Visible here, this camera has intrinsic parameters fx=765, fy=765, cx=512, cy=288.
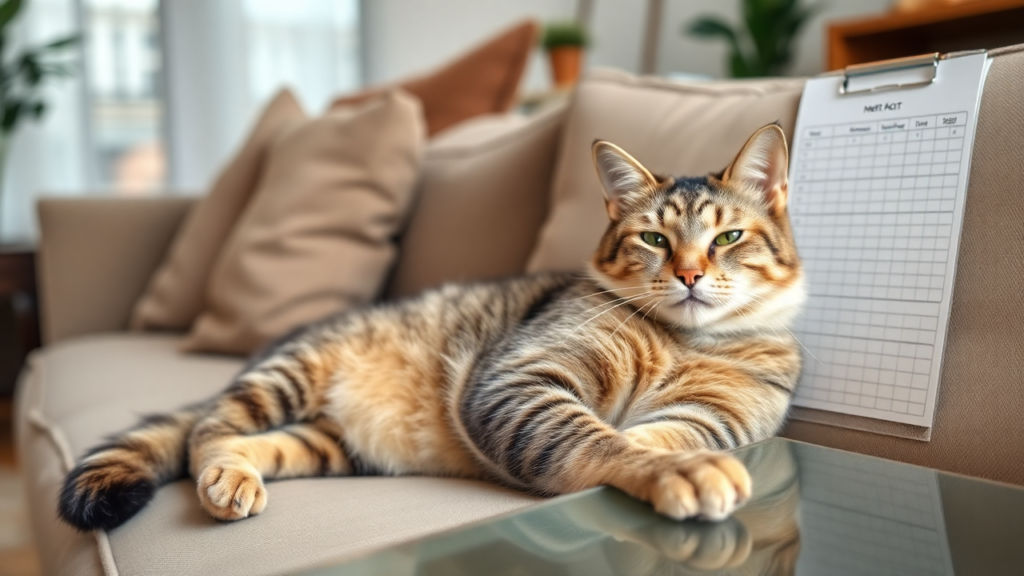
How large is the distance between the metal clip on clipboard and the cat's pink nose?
345mm

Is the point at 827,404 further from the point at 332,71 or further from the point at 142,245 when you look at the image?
the point at 332,71

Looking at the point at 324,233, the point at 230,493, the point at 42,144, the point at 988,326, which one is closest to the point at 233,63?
the point at 42,144

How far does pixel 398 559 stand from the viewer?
0.55 meters

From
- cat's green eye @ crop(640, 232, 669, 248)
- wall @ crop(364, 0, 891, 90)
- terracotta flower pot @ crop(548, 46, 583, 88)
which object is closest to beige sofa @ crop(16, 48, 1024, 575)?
cat's green eye @ crop(640, 232, 669, 248)

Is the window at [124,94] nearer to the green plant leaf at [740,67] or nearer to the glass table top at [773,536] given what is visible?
the green plant leaf at [740,67]

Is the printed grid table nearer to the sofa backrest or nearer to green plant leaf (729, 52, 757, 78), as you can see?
the sofa backrest

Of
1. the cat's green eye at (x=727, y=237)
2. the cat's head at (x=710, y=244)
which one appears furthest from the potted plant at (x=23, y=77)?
the cat's green eye at (x=727, y=237)

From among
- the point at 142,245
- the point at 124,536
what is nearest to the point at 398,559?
the point at 124,536

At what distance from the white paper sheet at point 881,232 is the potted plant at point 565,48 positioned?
6.46ft

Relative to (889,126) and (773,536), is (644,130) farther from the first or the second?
(773,536)

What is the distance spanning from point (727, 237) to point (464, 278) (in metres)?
0.80

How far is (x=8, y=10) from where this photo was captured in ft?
9.26

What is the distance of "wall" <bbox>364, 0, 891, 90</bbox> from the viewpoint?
2758mm

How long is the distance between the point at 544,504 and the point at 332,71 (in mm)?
3819
